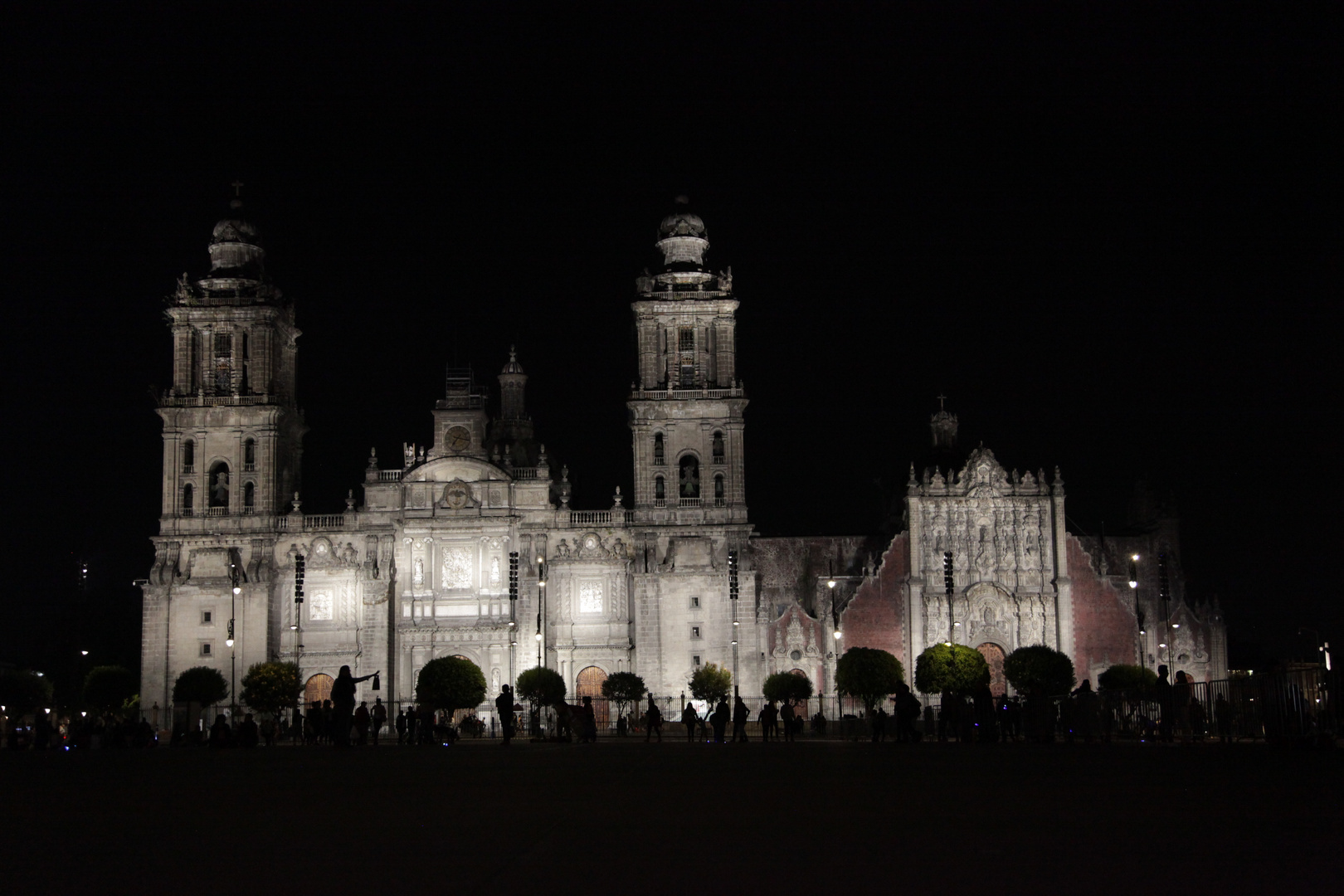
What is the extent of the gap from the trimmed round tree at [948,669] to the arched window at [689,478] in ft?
51.4

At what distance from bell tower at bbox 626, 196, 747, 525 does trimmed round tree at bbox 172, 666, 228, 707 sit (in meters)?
21.8

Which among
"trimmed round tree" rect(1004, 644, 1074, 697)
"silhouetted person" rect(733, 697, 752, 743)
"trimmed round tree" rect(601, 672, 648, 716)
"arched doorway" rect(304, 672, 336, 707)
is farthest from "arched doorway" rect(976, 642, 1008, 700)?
"silhouetted person" rect(733, 697, 752, 743)

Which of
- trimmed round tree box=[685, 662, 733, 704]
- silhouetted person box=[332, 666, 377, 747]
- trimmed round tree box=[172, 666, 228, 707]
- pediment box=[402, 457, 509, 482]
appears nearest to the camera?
silhouetted person box=[332, 666, 377, 747]

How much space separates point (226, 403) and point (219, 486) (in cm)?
436

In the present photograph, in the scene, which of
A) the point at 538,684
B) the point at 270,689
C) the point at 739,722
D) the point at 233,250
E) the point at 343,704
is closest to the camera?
the point at 343,704

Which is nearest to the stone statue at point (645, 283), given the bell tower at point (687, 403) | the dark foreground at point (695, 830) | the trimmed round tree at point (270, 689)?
the bell tower at point (687, 403)

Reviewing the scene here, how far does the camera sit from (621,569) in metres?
82.1

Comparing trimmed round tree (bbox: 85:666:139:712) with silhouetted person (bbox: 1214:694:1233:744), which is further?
trimmed round tree (bbox: 85:666:139:712)

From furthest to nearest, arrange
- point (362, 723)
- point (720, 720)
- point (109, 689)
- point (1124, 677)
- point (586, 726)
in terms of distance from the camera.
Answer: point (109, 689) → point (1124, 677) → point (720, 720) → point (586, 726) → point (362, 723)

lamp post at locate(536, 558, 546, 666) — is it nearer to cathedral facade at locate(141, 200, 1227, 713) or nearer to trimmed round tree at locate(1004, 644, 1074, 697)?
cathedral facade at locate(141, 200, 1227, 713)

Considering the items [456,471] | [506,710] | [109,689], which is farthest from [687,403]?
[506,710]

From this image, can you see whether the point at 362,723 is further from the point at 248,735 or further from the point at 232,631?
the point at 232,631

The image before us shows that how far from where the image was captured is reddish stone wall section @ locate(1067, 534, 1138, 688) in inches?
3206

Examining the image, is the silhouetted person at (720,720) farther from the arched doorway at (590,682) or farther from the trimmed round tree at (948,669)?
the arched doorway at (590,682)
